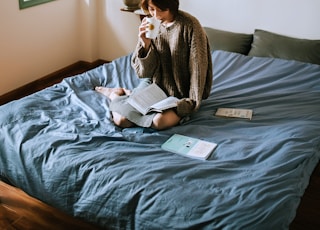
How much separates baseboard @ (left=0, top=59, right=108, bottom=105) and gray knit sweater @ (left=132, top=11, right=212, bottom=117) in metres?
1.32

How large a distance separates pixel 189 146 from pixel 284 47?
1453 millimetres

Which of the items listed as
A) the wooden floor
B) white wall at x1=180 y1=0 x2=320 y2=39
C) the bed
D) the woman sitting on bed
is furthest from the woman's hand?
white wall at x1=180 y1=0 x2=320 y2=39

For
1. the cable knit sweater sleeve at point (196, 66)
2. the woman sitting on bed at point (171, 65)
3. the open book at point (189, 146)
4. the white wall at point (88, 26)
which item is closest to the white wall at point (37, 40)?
the white wall at point (88, 26)

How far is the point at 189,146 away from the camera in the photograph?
1.82 m

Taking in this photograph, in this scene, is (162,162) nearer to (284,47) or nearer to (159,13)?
(159,13)

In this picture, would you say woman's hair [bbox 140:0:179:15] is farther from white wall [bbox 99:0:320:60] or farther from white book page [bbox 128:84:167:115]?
white wall [bbox 99:0:320:60]

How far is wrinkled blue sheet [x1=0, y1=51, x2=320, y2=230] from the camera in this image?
144cm

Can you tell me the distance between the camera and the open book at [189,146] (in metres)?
1.76

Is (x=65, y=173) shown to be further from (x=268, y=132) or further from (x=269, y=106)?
(x=269, y=106)

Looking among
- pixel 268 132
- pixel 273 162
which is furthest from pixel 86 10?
pixel 273 162

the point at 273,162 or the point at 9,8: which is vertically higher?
the point at 9,8

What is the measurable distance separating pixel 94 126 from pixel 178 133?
1.35 feet

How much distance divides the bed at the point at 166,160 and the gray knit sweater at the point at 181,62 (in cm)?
12

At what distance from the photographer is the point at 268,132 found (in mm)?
1948
